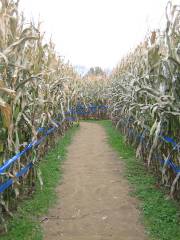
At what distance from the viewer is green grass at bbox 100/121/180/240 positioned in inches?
137

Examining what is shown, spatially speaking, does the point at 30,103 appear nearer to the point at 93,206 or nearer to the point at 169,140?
the point at 93,206

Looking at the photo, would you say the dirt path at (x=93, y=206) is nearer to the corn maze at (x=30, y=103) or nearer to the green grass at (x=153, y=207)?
the green grass at (x=153, y=207)

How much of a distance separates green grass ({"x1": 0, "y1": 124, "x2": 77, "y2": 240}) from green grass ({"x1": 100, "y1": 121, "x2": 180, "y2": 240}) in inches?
47.2

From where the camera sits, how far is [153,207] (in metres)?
4.12

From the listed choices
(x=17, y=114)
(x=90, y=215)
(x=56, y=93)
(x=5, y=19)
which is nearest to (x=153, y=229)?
(x=90, y=215)

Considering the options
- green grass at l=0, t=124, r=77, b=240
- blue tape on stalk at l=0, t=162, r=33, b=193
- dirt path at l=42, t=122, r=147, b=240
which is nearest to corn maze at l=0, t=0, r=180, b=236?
blue tape on stalk at l=0, t=162, r=33, b=193

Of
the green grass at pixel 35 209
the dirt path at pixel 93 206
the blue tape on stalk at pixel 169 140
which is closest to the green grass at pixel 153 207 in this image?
the dirt path at pixel 93 206

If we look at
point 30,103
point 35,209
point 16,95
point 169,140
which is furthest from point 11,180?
point 169,140

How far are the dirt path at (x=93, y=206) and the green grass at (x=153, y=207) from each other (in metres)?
0.12

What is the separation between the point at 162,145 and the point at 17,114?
6.81 feet

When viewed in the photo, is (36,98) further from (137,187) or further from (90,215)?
(137,187)

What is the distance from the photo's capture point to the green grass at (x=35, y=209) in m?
3.41

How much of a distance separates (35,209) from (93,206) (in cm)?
75

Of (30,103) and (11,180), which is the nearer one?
(11,180)
